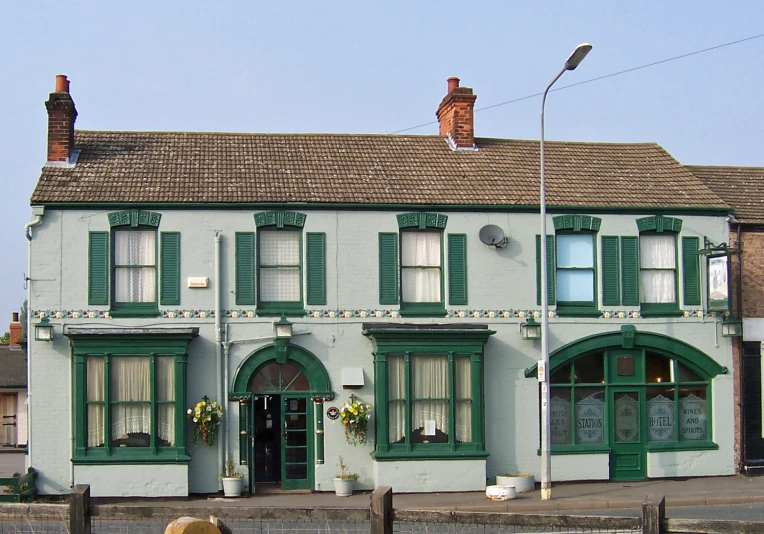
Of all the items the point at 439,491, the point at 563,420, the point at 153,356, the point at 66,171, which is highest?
the point at 66,171

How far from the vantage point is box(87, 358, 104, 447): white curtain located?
21.1m

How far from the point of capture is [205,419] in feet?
68.7

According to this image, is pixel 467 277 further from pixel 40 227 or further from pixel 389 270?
pixel 40 227

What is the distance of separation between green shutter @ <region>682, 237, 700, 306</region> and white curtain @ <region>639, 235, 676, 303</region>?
0.24m

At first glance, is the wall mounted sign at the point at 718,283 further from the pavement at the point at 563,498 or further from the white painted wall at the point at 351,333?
the pavement at the point at 563,498

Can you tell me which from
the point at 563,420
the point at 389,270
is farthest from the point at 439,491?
the point at 389,270

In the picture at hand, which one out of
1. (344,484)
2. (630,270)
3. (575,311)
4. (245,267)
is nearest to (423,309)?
(575,311)

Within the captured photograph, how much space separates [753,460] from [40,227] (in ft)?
52.9

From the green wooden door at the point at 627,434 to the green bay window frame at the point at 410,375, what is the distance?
10.0ft

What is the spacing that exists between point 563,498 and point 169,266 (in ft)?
30.4

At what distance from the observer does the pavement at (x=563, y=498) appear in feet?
64.3

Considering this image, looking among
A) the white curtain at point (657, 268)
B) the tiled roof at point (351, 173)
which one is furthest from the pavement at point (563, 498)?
the tiled roof at point (351, 173)

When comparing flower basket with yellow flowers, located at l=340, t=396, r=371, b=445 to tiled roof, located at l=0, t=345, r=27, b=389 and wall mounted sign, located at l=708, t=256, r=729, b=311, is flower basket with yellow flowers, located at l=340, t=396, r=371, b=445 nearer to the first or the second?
wall mounted sign, located at l=708, t=256, r=729, b=311

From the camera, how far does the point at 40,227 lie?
21.3 m
